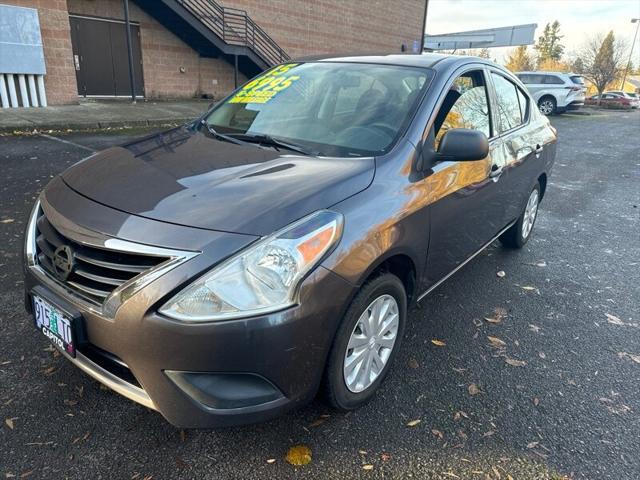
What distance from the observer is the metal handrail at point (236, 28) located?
48.0 feet

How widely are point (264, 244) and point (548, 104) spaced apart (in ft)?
76.5

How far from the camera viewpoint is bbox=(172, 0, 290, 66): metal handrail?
1464 cm

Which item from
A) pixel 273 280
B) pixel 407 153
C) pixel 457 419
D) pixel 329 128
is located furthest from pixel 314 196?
pixel 457 419

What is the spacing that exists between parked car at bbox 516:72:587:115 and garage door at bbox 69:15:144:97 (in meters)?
16.2

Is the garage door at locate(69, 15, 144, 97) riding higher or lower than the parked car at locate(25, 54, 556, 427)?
higher

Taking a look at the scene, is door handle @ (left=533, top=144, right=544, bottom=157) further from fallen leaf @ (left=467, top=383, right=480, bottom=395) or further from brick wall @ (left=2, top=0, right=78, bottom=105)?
brick wall @ (left=2, top=0, right=78, bottom=105)

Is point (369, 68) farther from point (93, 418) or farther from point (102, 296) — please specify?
point (93, 418)

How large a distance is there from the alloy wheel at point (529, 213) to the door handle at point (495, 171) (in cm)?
126

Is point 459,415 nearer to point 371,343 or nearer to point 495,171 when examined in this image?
point 371,343

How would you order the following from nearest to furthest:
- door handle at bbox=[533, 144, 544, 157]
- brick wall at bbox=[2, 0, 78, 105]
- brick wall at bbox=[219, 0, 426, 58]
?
door handle at bbox=[533, 144, 544, 157] → brick wall at bbox=[2, 0, 78, 105] → brick wall at bbox=[219, 0, 426, 58]

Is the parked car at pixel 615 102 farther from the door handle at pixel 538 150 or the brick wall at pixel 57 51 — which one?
the door handle at pixel 538 150

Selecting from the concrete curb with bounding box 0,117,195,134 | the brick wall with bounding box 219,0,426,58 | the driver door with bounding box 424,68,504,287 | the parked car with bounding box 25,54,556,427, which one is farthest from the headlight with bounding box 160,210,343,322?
the brick wall with bounding box 219,0,426,58

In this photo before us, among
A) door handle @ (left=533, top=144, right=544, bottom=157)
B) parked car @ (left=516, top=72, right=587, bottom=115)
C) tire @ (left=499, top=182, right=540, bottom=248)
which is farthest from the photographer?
parked car @ (left=516, top=72, right=587, bottom=115)

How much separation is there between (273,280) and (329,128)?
1.33 m
